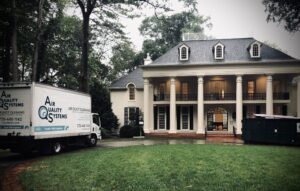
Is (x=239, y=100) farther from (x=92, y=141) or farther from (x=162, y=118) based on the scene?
(x=92, y=141)

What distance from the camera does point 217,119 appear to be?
36.0m

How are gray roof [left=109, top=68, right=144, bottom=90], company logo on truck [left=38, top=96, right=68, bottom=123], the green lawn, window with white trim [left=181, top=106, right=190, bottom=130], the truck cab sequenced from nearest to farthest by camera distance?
the green lawn
company logo on truck [left=38, top=96, right=68, bottom=123]
the truck cab
window with white trim [left=181, top=106, right=190, bottom=130]
gray roof [left=109, top=68, right=144, bottom=90]

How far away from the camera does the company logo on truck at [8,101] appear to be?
1587 centimetres

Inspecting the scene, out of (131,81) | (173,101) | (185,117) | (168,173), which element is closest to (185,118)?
(185,117)

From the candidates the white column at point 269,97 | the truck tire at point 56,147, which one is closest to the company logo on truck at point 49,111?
the truck tire at point 56,147

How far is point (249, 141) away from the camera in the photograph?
2523 cm

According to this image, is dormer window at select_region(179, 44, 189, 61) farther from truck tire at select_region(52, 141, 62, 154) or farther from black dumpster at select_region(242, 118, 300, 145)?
truck tire at select_region(52, 141, 62, 154)

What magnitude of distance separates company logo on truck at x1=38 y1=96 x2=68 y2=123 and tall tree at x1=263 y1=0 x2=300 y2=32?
13.9m

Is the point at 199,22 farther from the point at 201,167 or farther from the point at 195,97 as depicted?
the point at 201,167

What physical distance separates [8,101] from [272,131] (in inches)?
729

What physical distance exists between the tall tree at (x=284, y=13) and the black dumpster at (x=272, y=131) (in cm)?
735

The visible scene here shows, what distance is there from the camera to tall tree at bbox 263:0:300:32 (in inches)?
746

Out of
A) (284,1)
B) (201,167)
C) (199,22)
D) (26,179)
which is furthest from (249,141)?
(199,22)

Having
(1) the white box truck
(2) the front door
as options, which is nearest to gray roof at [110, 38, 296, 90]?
(2) the front door
